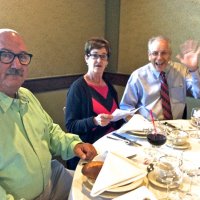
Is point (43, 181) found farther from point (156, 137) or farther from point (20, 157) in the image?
point (156, 137)

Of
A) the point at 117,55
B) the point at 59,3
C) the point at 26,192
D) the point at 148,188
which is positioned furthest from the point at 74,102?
the point at 117,55

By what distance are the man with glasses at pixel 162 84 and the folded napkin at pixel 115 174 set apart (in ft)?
4.24

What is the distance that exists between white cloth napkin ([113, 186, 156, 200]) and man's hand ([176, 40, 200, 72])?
5.53ft

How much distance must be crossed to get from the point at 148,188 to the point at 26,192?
1.93 feet

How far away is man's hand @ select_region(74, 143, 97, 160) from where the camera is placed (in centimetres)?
135

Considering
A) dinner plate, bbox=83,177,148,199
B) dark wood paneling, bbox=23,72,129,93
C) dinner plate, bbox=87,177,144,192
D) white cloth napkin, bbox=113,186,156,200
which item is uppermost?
white cloth napkin, bbox=113,186,156,200

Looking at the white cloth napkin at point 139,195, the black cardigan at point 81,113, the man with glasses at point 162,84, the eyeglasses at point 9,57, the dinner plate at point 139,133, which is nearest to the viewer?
the white cloth napkin at point 139,195

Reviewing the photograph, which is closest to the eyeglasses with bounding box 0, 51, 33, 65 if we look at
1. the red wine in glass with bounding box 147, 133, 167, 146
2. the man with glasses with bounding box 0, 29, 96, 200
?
the man with glasses with bounding box 0, 29, 96, 200

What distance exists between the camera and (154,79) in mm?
2430

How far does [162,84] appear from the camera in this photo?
2.41m

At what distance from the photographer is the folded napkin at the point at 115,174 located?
0.99 metres

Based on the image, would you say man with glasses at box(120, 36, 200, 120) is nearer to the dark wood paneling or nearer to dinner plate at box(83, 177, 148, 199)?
the dark wood paneling

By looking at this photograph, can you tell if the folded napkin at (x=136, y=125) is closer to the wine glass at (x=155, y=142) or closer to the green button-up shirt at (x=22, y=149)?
the wine glass at (x=155, y=142)

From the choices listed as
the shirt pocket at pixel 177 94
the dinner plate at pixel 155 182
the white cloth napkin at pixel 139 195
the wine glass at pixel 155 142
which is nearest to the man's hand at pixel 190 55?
the shirt pocket at pixel 177 94
